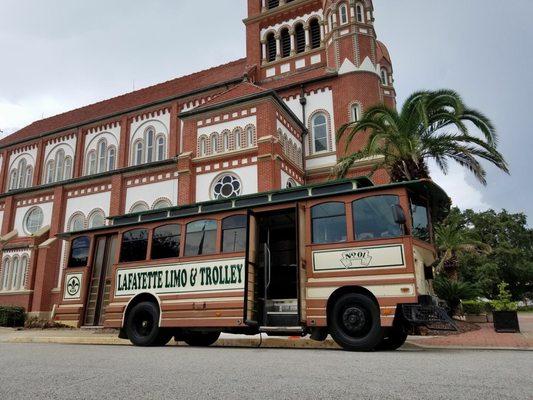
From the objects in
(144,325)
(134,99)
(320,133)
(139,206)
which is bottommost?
(144,325)

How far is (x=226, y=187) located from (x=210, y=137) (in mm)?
2684

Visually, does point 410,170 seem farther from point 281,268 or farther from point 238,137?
point 238,137

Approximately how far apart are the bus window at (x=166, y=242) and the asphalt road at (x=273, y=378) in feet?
13.8

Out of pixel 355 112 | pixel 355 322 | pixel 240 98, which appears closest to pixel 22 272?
pixel 240 98

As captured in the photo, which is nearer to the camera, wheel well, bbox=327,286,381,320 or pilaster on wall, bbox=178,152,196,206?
wheel well, bbox=327,286,381,320

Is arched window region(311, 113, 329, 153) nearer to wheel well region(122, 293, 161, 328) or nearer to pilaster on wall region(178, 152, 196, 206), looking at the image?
pilaster on wall region(178, 152, 196, 206)

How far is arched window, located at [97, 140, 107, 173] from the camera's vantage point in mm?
30023

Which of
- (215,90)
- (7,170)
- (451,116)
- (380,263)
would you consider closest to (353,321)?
(380,263)

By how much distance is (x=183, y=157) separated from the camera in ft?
69.2

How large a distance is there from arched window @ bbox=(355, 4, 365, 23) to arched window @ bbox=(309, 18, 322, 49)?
236 cm

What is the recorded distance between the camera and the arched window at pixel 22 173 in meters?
32.9

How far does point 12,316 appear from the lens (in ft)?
78.8

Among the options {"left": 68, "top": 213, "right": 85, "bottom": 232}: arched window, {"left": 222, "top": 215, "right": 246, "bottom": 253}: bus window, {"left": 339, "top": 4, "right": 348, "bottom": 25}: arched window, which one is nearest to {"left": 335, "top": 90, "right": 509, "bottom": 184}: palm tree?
{"left": 222, "top": 215, "right": 246, "bottom": 253}: bus window

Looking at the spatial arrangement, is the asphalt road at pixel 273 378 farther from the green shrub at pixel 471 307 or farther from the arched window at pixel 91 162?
the arched window at pixel 91 162
